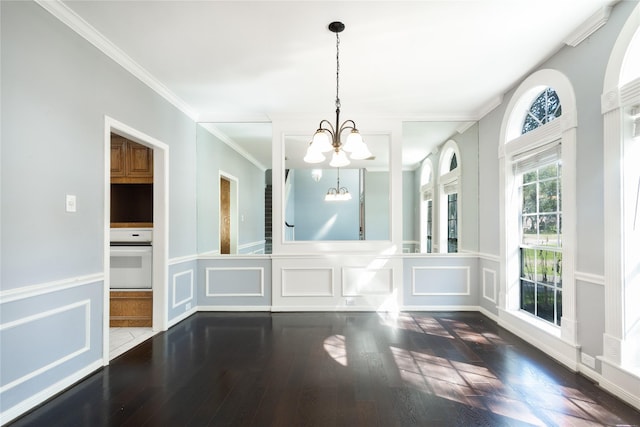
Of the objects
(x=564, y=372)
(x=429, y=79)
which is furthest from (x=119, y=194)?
(x=564, y=372)

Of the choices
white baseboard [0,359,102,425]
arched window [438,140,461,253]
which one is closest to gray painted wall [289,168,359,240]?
arched window [438,140,461,253]

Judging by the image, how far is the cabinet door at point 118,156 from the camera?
3941mm

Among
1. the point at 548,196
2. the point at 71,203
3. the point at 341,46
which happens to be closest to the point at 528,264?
the point at 548,196

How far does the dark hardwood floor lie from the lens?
2133 mm

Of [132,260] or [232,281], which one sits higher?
[132,260]

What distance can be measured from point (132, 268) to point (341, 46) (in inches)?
129

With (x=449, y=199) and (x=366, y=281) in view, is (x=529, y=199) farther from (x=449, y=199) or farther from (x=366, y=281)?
(x=366, y=281)

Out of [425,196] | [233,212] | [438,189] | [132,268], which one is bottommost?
[132,268]

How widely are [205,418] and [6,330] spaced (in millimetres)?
1338

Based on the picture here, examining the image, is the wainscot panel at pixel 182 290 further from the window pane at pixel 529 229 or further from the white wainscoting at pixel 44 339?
the window pane at pixel 529 229

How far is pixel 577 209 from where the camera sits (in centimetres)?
279

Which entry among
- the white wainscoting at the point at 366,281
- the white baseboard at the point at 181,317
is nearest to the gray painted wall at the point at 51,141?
the white baseboard at the point at 181,317

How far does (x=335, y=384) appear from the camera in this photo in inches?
101

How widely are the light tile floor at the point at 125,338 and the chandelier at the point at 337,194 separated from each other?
10.4 ft
